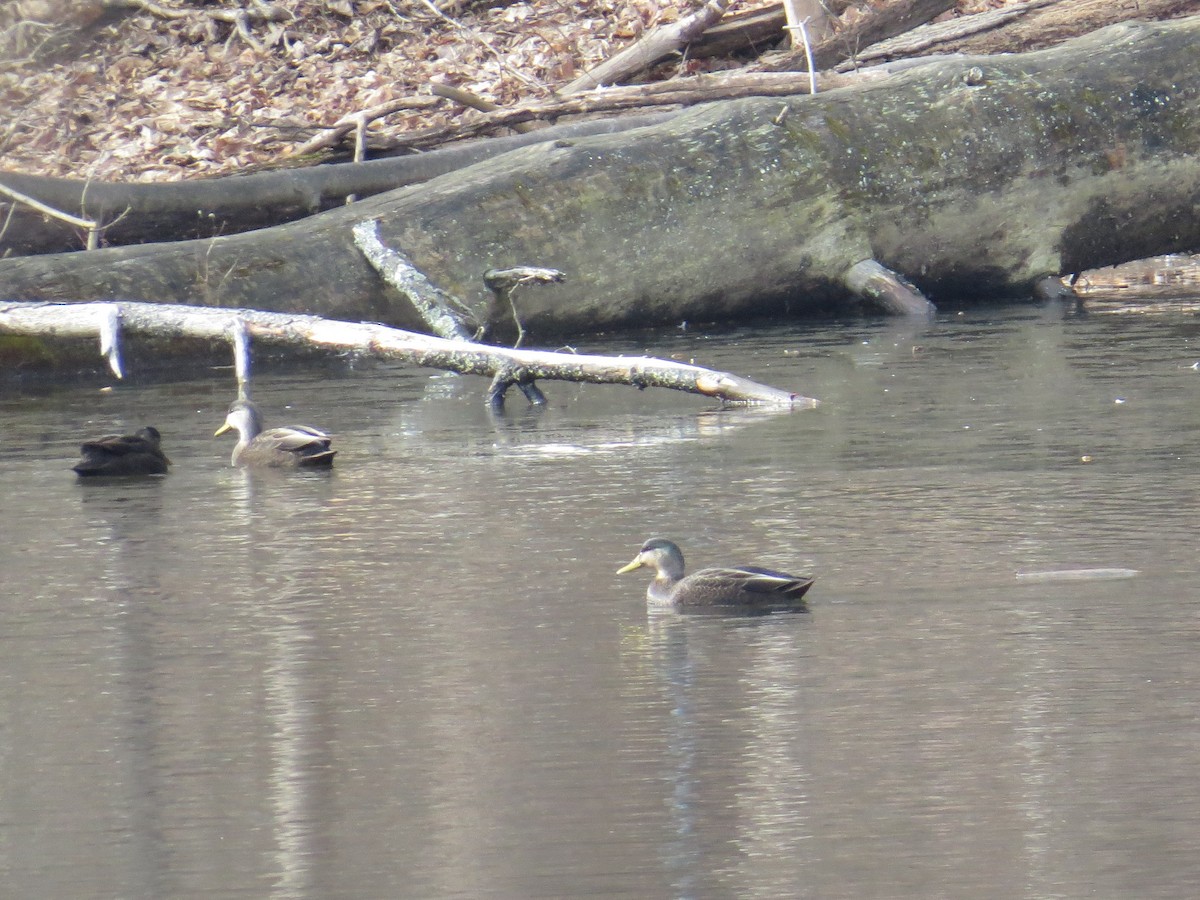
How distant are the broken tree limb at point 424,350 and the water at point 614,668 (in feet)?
1.14

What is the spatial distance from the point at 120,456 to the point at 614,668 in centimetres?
394

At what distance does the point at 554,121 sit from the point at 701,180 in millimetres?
3283

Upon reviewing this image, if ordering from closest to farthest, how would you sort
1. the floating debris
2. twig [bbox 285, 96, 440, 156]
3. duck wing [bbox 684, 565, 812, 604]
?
duck wing [bbox 684, 565, 812, 604], the floating debris, twig [bbox 285, 96, 440, 156]

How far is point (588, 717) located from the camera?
465 centimetres

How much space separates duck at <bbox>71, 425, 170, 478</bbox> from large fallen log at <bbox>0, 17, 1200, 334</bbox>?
3.89 meters

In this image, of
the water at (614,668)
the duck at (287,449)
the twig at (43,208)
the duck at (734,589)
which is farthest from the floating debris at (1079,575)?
the twig at (43,208)

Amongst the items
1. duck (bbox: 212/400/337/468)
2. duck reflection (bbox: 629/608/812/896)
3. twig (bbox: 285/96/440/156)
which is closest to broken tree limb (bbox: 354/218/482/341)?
duck (bbox: 212/400/337/468)

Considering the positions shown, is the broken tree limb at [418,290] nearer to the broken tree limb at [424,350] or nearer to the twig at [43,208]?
the broken tree limb at [424,350]

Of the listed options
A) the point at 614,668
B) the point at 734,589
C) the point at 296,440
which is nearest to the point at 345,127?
the point at 296,440

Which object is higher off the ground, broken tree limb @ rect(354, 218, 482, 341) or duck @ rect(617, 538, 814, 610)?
broken tree limb @ rect(354, 218, 482, 341)

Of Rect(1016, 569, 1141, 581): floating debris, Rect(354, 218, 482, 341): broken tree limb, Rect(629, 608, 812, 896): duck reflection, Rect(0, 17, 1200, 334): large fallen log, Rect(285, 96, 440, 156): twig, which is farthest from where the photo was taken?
Rect(285, 96, 440, 156): twig

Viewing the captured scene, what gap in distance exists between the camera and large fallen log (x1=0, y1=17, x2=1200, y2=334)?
505 inches

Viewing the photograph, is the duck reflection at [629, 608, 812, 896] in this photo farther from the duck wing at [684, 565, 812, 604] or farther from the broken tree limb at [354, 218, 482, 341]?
the broken tree limb at [354, 218, 482, 341]

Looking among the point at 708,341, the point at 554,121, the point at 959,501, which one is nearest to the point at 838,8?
the point at 554,121
